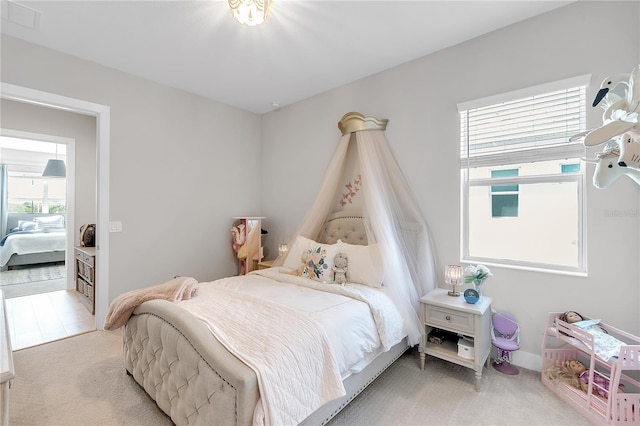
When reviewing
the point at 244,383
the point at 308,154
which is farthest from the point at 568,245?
the point at 308,154

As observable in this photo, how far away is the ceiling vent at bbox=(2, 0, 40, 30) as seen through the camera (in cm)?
216

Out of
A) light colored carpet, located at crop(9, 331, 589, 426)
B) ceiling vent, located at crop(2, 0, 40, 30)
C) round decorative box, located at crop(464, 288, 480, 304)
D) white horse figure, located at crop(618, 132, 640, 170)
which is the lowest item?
light colored carpet, located at crop(9, 331, 589, 426)

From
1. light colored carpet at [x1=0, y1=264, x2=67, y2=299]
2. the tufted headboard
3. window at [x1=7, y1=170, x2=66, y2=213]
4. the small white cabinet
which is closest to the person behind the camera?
the tufted headboard

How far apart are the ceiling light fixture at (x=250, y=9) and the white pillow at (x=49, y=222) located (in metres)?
8.55

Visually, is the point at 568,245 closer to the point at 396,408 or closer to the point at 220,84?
the point at 396,408

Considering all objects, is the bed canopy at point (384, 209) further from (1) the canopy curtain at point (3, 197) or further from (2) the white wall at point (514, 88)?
(1) the canopy curtain at point (3, 197)

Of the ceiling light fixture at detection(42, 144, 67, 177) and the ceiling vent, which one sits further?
the ceiling light fixture at detection(42, 144, 67, 177)

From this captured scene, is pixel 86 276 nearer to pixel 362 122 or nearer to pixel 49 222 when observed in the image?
pixel 362 122

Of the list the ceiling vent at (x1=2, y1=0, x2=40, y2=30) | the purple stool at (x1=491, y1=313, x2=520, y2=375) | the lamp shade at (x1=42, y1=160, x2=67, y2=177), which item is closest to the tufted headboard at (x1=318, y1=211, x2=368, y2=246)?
the purple stool at (x1=491, y1=313, x2=520, y2=375)

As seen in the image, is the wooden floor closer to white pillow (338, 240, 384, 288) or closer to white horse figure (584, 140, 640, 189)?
white pillow (338, 240, 384, 288)

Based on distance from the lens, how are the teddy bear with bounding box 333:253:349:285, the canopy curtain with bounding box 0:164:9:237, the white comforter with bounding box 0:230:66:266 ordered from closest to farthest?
1. the teddy bear with bounding box 333:253:349:285
2. the white comforter with bounding box 0:230:66:266
3. the canopy curtain with bounding box 0:164:9:237

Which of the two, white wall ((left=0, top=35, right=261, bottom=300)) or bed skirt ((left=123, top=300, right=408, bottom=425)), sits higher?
white wall ((left=0, top=35, right=261, bottom=300))

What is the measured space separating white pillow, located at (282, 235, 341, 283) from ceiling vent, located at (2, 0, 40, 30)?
2918 millimetres

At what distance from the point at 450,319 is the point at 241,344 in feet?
5.30
